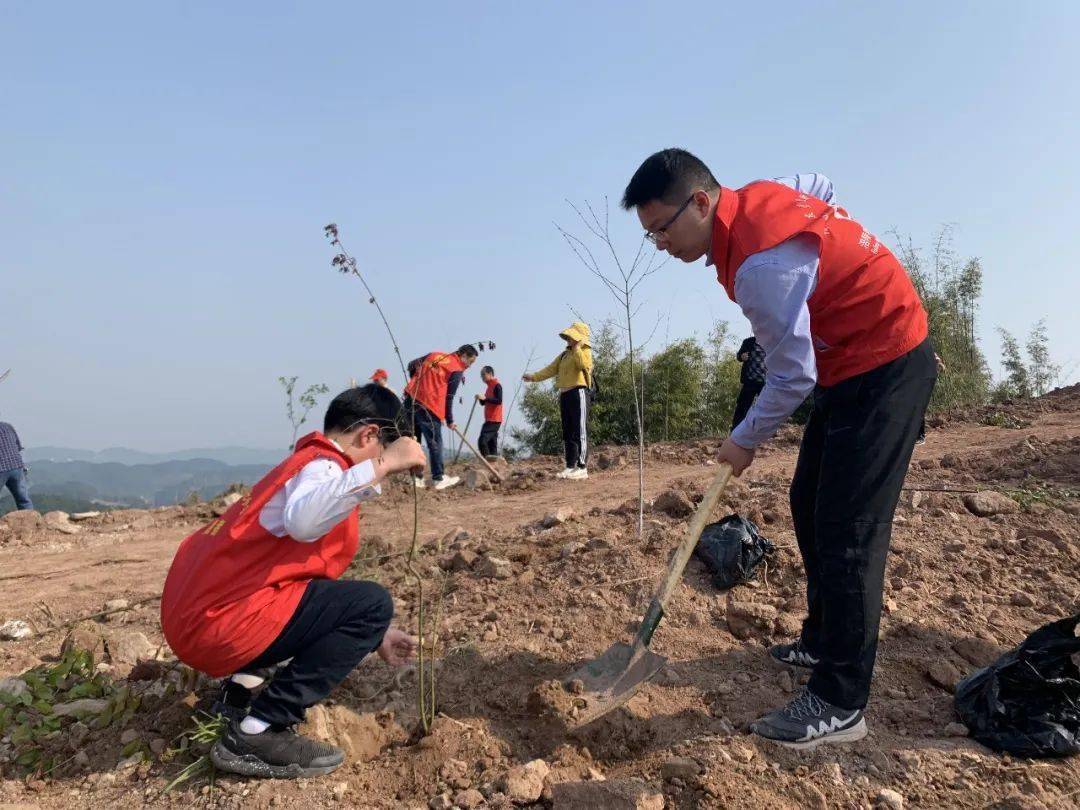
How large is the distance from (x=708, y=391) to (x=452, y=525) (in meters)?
11.2

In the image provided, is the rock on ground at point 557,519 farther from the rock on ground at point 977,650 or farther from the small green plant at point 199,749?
the small green plant at point 199,749

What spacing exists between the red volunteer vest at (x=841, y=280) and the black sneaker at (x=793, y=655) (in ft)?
3.84

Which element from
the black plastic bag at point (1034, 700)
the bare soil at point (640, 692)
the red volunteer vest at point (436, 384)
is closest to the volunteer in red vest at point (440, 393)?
the red volunteer vest at point (436, 384)

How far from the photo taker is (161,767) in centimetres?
225

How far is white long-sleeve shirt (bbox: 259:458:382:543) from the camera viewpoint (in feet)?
6.66

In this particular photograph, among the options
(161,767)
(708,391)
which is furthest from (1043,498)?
(708,391)

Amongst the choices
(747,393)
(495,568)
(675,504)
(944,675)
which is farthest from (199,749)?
(747,393)

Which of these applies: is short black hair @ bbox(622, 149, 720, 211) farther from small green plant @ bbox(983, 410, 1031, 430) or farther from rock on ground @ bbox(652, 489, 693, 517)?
small green plant @ bbox(983, 410, 1031, 430)

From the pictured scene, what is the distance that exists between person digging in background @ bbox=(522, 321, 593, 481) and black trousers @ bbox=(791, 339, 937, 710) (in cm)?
607

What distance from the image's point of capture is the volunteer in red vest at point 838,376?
6.92 ft

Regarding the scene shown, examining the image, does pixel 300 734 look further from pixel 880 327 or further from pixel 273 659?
pixel 880 327

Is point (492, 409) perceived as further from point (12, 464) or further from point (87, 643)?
point (87, 643)

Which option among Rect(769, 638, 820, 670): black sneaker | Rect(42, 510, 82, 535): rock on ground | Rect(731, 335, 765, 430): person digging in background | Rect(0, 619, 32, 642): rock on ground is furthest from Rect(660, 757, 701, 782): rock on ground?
Rect(42, 510, 82, 535): rock on ground

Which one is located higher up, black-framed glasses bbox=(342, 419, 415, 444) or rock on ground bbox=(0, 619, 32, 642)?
black-framed glasses bbox=(342, 419, 415, 444)
